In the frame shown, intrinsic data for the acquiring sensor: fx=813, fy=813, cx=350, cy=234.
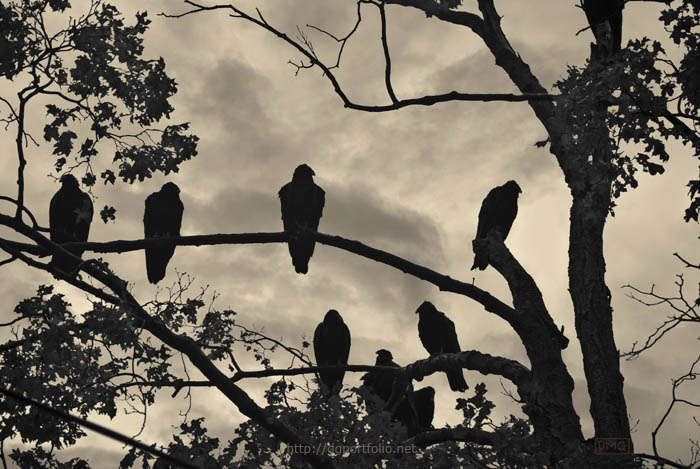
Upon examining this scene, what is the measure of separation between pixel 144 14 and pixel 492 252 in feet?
15.8

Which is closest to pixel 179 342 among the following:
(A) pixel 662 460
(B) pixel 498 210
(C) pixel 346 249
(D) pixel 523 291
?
(C) pixel 346 249

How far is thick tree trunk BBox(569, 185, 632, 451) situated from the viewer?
804 cm

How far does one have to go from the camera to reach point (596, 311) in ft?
27.9

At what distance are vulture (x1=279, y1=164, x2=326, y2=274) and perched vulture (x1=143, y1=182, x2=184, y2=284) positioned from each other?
1.91 meters

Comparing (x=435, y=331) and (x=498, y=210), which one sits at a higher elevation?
(x=498, y=210)

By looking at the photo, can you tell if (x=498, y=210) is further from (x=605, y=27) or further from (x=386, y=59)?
(x=386, y=59)

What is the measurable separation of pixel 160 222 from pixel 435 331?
4921mm

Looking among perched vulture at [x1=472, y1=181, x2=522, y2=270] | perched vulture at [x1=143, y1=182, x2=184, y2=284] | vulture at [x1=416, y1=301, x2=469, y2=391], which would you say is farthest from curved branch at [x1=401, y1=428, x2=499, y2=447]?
perched vulture at [x1=143, y1=182, x2=184, y2=284]

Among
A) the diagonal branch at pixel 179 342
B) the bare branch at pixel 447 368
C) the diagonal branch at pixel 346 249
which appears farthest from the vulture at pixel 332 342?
the diagonal branch at pixel 179 342

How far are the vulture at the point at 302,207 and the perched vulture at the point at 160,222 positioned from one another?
1908 mm

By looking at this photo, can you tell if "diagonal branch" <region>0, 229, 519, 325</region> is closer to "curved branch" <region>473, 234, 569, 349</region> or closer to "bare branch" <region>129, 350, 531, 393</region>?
"curved branch" <region>473, 234, 569, 349</region>

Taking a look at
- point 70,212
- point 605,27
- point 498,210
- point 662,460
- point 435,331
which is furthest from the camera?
point 435,331

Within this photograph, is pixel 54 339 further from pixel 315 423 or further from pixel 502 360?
pixel 502 360

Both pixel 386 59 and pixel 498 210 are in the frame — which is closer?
pixel 386 59
